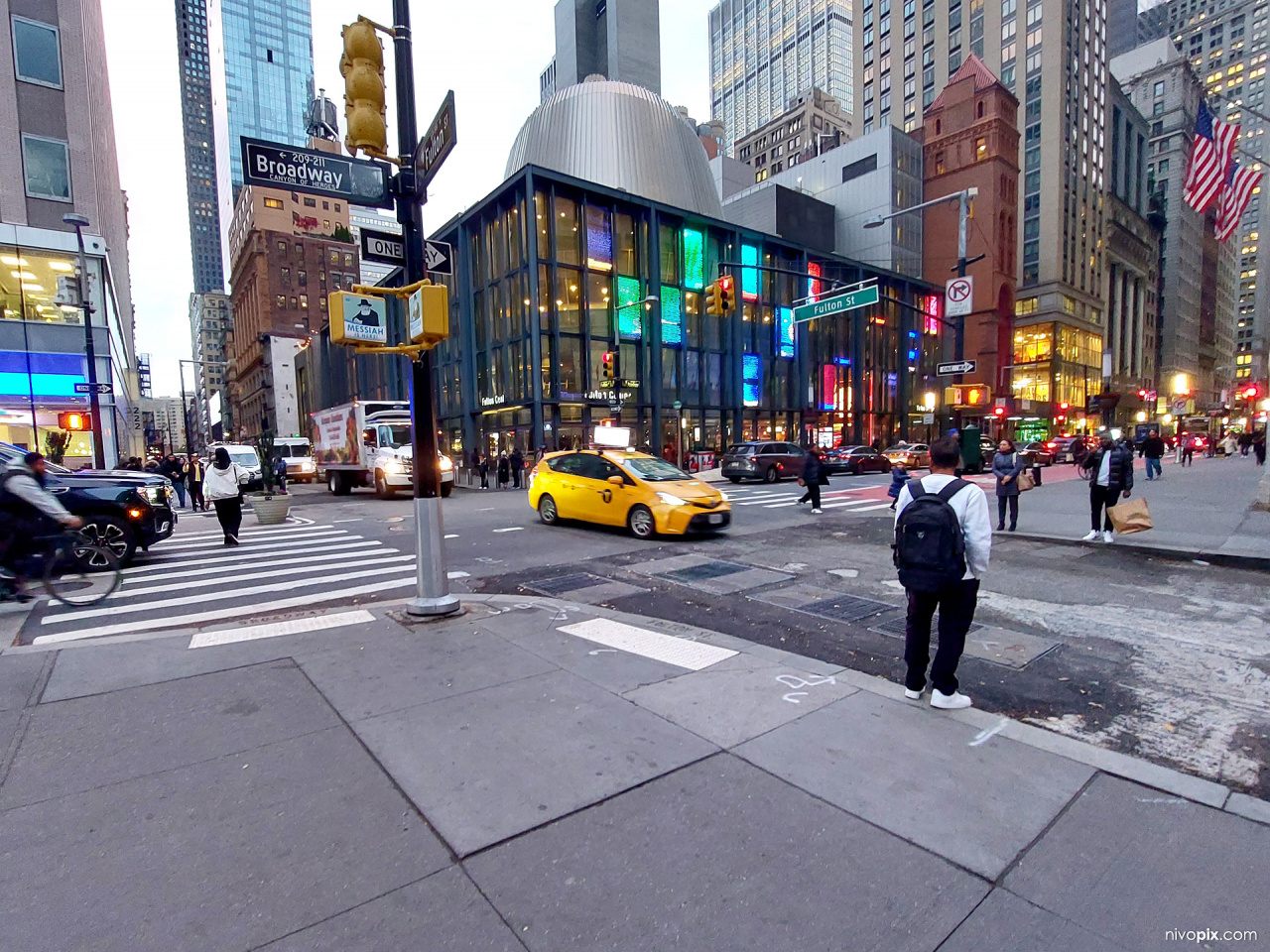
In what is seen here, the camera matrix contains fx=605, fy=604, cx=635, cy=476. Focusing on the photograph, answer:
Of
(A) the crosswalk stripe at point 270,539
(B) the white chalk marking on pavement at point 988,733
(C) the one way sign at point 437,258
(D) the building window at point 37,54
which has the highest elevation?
(D) the building window at point 37,54

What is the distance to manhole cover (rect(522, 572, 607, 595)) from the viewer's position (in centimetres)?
771

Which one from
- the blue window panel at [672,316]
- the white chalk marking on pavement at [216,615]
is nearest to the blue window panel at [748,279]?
the blue window panel at [672,316]

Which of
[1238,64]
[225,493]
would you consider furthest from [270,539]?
[1238,64]

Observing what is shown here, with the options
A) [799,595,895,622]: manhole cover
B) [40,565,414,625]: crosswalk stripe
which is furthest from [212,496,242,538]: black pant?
[799,595,895,622]: manhole cover

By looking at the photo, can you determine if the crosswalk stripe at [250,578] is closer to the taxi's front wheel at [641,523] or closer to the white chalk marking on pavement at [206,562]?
the white chalk marking on pavement at [206,562]

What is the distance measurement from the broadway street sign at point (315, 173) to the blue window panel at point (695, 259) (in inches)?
1305

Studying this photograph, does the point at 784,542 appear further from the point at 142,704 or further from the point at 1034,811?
the point at 142,704

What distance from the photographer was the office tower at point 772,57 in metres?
132

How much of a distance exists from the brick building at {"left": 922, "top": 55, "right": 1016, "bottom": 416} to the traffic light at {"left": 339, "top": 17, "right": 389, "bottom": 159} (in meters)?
61.9

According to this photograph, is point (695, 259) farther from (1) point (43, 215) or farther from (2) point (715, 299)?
(1) point (43, 215)

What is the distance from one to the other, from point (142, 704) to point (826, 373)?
46.1 m

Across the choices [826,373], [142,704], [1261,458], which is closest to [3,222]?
[142,704]

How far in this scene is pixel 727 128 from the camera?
15550cm

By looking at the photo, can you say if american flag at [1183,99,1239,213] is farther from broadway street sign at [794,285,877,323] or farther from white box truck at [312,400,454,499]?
white box truck at [312,400,454,499]
